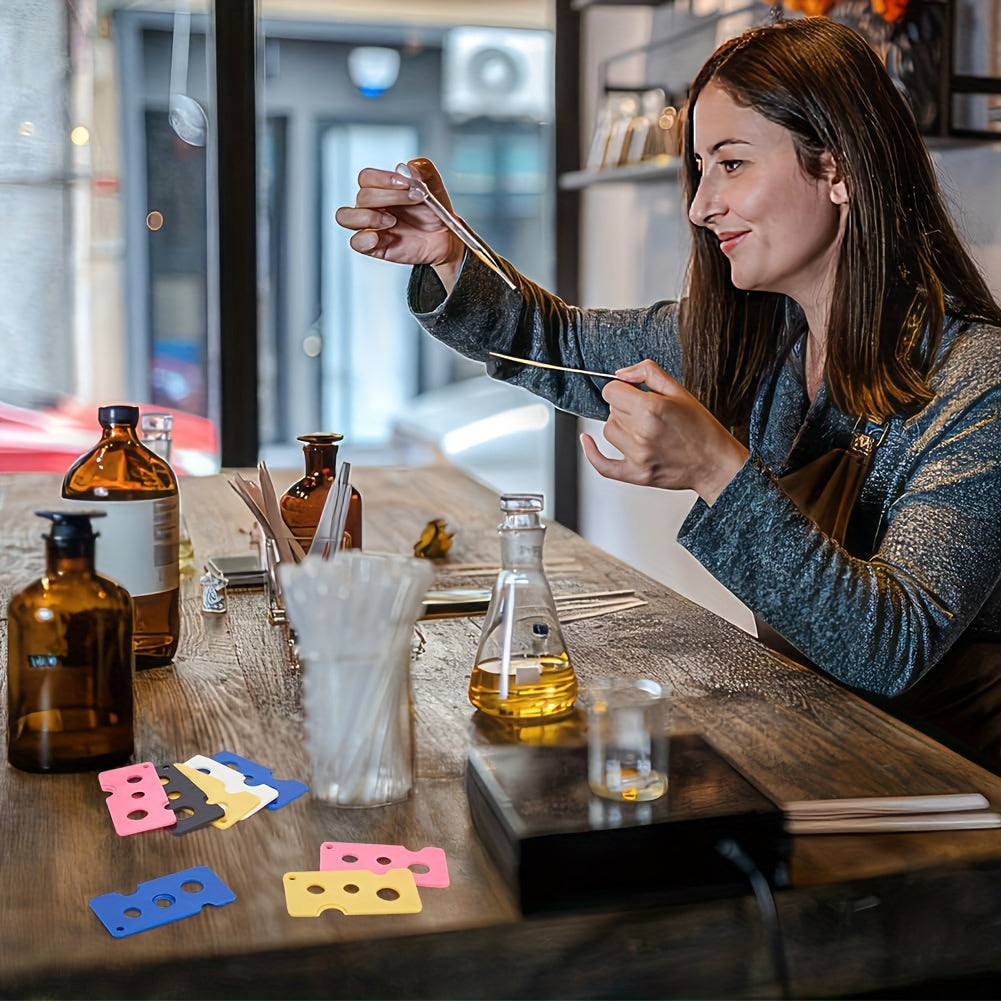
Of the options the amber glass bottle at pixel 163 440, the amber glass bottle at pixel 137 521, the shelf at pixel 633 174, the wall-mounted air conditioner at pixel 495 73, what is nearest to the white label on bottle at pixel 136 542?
the amber glass bottle at pixel 137 521

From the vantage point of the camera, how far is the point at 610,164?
3389mm

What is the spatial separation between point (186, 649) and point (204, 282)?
262 centimetres

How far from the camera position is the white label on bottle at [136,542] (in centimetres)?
107

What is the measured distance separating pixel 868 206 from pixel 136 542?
90 centimetres

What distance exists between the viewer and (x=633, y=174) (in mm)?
3121

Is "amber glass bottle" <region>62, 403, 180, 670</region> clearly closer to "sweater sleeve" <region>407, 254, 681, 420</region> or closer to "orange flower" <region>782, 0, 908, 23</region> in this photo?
"sweater sleeve" <region>407, 254, 681, 420</region>

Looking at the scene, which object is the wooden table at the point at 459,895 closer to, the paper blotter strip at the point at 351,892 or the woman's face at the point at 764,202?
the paper blotter strip at the point at 351,892

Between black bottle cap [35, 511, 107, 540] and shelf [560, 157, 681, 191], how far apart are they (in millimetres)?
2209

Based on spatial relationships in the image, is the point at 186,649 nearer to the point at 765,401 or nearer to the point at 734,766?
the point at 734,766

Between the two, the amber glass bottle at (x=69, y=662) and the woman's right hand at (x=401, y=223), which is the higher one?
the woman's right hand at (x=401, y=223)

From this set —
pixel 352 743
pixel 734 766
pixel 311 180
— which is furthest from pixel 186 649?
pixel 311 180

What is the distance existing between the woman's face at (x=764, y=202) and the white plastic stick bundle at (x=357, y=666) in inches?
34.3

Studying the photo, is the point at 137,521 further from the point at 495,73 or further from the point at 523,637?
the point at 495,73

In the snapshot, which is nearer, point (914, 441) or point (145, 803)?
point (145, 803)
